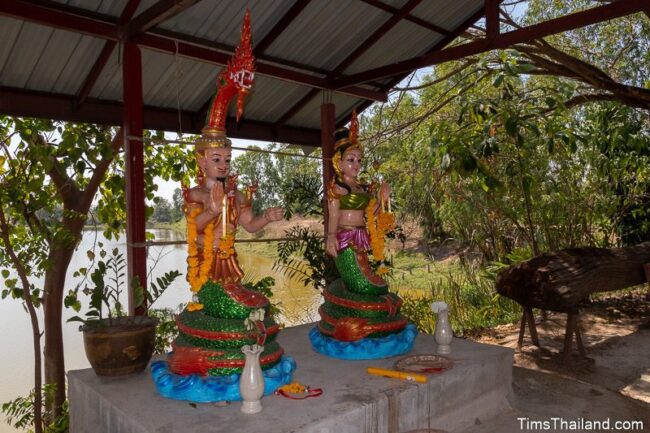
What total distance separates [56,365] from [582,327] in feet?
17.4

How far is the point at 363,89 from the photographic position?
537cm

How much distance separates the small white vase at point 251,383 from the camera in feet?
7.73

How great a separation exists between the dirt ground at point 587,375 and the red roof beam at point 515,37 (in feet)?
8.62

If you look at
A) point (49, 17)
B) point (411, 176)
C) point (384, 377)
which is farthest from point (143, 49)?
point (411, 176)

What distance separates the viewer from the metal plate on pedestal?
297 cm

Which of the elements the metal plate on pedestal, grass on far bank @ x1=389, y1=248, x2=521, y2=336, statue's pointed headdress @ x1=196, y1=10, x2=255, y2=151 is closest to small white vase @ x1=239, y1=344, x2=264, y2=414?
the metal plate on pedestal

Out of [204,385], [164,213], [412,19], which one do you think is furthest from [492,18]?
[164,213]

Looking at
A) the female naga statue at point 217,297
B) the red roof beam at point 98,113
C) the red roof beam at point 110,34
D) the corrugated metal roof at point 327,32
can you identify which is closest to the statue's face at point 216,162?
the female naga statue at point 217,297

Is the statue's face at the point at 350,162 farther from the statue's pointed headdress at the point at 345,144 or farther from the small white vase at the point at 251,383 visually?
the small white vase at the point at 251,383

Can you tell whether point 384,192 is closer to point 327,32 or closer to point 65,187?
point 327,32

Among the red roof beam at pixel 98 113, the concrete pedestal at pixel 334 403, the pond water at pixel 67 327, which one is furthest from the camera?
the pond water at pixel 67 327

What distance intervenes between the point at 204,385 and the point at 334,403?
66 centimetres

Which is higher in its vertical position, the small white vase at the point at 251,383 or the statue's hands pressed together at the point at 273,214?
the statue's hands pressed together at the point at 273,214

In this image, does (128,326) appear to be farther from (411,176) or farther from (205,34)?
(411,176)
